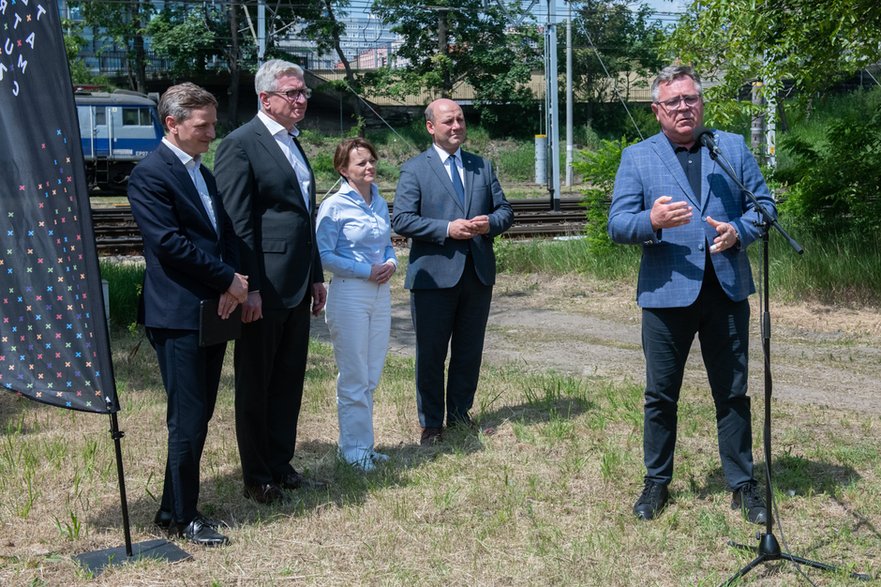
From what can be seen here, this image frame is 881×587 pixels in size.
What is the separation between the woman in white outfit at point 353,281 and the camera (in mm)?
6480

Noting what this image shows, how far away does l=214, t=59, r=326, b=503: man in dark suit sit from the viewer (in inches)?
223

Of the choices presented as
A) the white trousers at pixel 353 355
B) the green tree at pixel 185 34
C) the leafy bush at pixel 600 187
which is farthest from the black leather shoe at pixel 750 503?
the green tree at pixel 185 34

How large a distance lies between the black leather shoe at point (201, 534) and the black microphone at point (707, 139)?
2.96 m

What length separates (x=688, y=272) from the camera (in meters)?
5.27

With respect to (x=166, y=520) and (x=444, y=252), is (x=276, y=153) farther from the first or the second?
(x=166, y=520)

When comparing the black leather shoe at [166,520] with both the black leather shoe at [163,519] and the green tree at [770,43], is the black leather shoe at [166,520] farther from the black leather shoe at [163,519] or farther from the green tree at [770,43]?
the green tree at [770,43]

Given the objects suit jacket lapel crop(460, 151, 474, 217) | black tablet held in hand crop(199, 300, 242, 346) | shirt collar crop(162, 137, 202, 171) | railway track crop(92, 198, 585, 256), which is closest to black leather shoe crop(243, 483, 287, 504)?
black tablet held in hand crop(199, 300, 242, 346)

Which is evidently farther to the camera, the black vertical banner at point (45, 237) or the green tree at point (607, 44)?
the green tree at point (607, 44)

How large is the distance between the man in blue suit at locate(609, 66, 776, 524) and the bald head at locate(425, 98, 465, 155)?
5.50 feet

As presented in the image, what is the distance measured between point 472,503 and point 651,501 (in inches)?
36.9

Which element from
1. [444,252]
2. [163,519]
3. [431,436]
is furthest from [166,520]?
[444,252]

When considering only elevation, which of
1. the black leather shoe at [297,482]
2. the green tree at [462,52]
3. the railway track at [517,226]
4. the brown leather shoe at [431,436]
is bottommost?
the railway track at [517,226]

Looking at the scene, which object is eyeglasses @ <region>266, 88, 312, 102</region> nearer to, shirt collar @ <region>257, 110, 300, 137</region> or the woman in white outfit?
shirt collar @ <region>257, 110, 300, 137</region>

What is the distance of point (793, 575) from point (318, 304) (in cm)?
297
